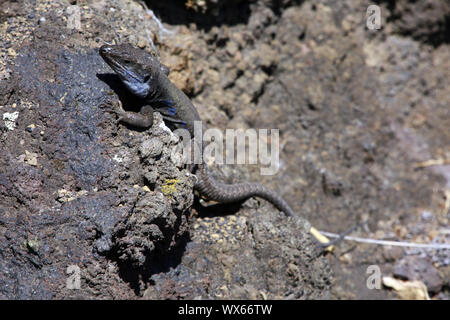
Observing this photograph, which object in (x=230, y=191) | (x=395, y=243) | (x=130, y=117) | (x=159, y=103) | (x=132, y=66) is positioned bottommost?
(x=395, y=243)

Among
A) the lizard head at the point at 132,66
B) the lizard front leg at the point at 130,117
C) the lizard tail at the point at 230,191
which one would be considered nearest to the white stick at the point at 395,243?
the lizard tail at the point at 230,191

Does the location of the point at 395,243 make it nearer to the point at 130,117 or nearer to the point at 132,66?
the point at 130,117

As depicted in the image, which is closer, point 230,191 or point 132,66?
point 132,66

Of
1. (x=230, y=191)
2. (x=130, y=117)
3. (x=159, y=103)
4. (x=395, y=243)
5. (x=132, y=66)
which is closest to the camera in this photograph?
(x=130, y=117)

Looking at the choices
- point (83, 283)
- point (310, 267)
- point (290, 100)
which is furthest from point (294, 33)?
point (83, 283)

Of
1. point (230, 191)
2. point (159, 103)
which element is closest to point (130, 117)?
point (159, 103)

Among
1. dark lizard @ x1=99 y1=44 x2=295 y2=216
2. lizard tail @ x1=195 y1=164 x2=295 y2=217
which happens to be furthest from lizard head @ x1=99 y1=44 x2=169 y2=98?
lizard tail @ x1=195 y1=164 x2=295 y2=217

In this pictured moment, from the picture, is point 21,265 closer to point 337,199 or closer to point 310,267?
point 310,267
